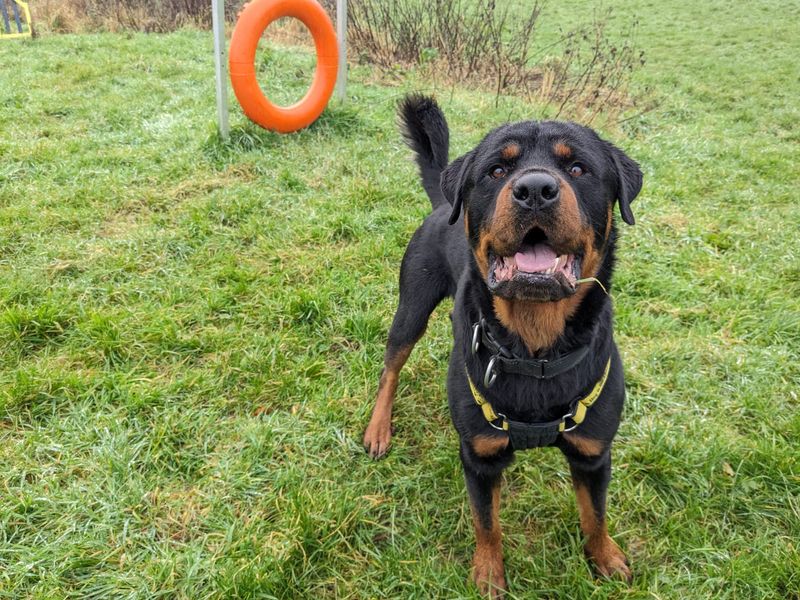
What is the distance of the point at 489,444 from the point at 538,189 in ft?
2.84

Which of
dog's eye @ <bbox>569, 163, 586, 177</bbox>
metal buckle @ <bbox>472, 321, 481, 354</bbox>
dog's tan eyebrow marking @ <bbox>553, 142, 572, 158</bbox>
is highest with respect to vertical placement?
dog's tan eyebrow marking @ <bbox>553, 142, 572, 158</bbox>

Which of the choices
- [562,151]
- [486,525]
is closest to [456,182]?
[562,151]

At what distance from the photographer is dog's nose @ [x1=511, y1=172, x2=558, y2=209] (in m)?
1.53

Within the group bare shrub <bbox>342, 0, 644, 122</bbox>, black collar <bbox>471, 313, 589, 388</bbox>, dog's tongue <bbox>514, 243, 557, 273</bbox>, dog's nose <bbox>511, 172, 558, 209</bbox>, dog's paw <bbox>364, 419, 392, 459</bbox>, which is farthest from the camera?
bare shrub <bbox>342, 0, 644, 122</bbox>

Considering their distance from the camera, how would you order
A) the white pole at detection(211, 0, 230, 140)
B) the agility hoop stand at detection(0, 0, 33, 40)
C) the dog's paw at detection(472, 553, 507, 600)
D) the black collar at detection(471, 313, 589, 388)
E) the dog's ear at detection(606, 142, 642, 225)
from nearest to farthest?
1. the black collar at detection(471, 313, 589, 388)
2. the dog's ear at detection(606, 142, 642, 225)
3. the dog's paw at detection(472, 553, 507, 600)
4. the white pole at detection(211, 0, 230, 140)
5. the agility hoop stand at detection(0, 0, 33, 40)

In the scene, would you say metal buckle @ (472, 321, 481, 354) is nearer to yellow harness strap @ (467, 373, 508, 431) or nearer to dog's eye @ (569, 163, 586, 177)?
yellow harness strap @ (467, 373, 508, 431)

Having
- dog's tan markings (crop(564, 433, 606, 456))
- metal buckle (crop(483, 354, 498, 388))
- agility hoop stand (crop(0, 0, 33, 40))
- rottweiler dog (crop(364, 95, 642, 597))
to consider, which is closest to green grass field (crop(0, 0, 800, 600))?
rottweiler dog (crop(364, 95, 642, 597))

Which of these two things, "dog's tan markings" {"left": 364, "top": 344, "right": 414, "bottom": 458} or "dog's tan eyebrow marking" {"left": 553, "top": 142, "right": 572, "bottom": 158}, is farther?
"dog's tan markings" {"left": 364, "top": 344, "right": 414, "bottom": 458}

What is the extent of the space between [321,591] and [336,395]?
1.02 metres

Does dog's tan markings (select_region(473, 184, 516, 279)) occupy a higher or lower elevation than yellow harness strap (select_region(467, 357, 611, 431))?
higher

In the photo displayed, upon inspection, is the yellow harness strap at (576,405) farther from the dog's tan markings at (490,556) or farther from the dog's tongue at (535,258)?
the dog's tongue at (535,258)

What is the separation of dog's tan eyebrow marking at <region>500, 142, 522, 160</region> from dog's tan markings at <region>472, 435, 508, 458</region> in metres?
0.94

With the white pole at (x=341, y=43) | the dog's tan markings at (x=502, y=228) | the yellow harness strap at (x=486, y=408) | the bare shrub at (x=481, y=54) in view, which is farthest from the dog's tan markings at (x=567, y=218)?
the bare shrub at (x=481, y=54)

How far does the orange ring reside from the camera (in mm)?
5445
